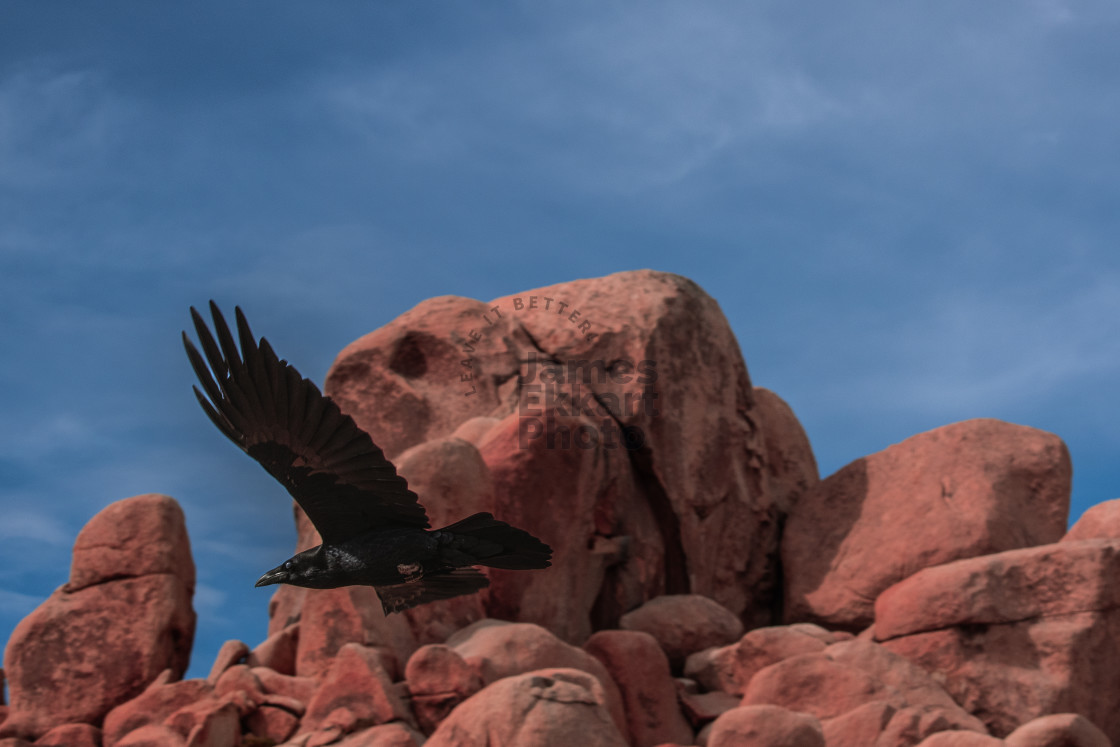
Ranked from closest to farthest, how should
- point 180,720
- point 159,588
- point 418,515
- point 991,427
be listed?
point 418,515 → point 180,720 → point 159,588 → point 991,427

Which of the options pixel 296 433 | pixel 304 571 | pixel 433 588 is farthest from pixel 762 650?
pixel 296 433

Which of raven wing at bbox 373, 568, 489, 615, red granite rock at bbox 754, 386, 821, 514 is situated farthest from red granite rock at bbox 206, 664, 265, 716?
red granite rock at bbox 754, 386, 821, 514

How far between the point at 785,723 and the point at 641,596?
17.8 ft

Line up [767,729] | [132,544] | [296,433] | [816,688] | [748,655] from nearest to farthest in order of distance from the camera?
[296,433], [767,729], [816,688], [748,655], [132,544]

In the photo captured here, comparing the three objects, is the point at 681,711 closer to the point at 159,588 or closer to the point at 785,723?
the point at 785,723

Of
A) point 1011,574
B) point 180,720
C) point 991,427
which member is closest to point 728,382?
point 991,427

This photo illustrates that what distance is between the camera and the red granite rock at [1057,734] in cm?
1204

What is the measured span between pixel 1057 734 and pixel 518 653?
569cm

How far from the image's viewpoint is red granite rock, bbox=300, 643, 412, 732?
40.0 feet

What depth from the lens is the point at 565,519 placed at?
1589 cm

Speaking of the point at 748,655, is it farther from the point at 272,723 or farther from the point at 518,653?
the point at 272,723

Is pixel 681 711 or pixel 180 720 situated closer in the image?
pixel 180 720

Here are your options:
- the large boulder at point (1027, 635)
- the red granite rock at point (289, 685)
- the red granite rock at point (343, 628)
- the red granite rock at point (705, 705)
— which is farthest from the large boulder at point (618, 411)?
the large boulder at point (1027, 635)

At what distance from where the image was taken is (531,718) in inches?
436
